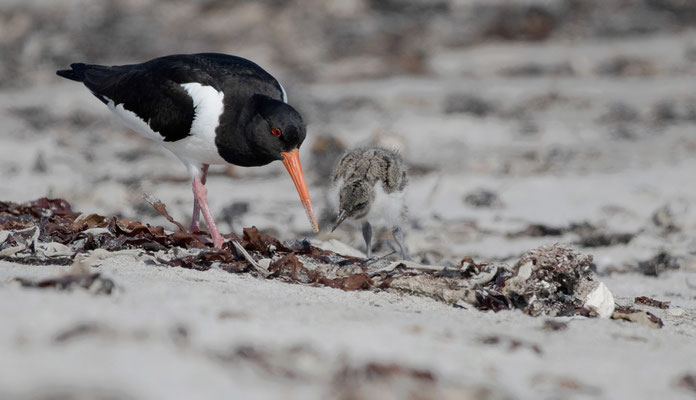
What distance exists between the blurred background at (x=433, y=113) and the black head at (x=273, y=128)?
48.7 inches

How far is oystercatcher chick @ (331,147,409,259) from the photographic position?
545 centimetres

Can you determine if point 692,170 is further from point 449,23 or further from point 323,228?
point 449,23

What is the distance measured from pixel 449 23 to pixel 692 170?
8653 millimetres

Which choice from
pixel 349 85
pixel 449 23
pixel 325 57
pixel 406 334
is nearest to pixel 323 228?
pixel 406 334

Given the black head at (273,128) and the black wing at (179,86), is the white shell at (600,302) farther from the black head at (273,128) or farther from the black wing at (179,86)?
the black wing at (179,86)

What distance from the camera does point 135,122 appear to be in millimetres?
5578

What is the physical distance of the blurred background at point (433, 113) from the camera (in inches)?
281

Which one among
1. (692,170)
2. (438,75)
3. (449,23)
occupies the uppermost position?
(449,23)

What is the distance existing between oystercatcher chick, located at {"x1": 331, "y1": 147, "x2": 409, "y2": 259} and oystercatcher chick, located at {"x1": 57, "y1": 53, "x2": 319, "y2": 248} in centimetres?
56

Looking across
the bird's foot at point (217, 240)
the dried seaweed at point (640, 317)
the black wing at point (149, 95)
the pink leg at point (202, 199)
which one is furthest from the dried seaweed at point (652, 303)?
the black wing at point (149, 95)

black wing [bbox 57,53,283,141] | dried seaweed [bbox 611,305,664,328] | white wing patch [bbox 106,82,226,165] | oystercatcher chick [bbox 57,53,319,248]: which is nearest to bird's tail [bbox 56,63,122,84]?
black wing [bbox 57,53,283,141]

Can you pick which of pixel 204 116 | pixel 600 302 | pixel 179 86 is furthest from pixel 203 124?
pixel 600 302

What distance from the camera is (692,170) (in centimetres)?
871

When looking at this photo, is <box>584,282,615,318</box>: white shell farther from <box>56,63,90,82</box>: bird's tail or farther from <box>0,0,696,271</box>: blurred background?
<box>56,63,90,82</box>: bird's tail
